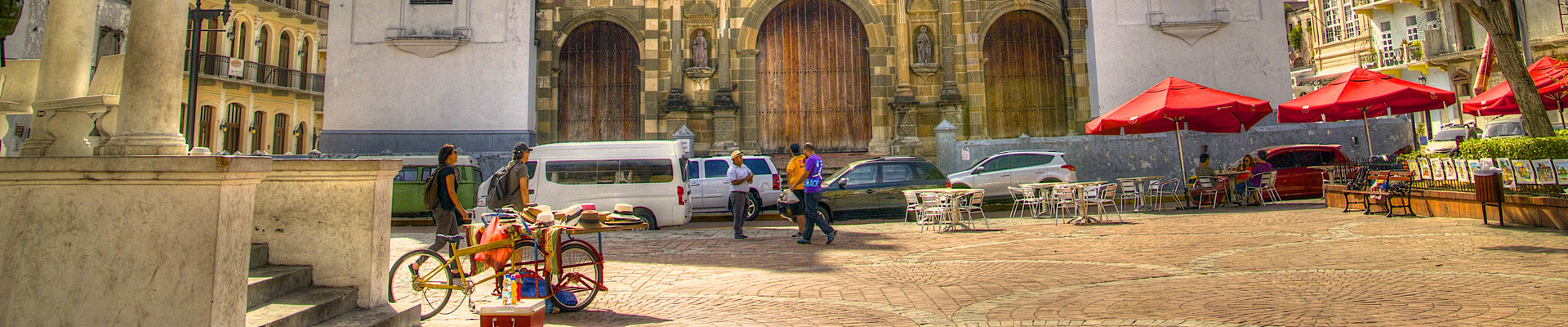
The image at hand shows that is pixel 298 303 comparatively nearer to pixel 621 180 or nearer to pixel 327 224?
pixel 327 224

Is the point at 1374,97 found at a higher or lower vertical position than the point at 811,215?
higher

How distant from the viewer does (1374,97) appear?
43.4 feet

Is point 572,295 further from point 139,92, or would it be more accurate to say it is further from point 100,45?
point 100,45

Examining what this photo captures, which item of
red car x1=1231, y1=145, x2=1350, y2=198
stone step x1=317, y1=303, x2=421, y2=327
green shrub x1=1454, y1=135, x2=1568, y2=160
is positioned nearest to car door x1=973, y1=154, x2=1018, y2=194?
red car x1=1231, y1=145, x2=1350, y2=198

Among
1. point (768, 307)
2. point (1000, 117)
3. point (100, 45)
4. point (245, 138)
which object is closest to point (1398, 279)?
point (768, 307)

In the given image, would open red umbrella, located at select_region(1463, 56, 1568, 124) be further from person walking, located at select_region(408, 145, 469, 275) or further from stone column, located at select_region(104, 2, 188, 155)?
stone column, located at select_region(104, 2, 188, 155)

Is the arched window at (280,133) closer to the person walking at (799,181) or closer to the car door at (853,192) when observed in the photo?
the car door at (853,192)

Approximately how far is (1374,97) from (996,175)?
630cm

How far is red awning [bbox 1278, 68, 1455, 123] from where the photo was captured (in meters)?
13.3

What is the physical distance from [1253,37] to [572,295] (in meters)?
20.3

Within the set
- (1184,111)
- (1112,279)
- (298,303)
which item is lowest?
(1112,279)

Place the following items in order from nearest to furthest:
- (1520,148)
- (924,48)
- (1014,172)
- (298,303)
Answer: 1. (298,303)
2. (1520,148)
3. (1014,172)
4. (924,48)

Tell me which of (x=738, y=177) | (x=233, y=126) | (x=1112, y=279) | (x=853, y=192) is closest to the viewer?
(x=1112, y=279)

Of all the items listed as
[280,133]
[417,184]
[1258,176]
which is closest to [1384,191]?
[1258,176]
